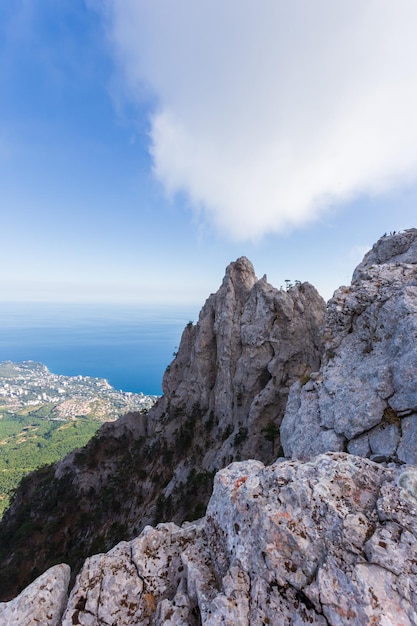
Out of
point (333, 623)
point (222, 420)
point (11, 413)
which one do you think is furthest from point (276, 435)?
point (11, 413)

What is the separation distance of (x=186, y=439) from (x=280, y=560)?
106ft

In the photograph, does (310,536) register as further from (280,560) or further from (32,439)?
(32,439)

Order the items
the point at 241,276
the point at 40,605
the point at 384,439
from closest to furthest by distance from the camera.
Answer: the point at 40,605 → the point at 384,439 → the point at 241,276

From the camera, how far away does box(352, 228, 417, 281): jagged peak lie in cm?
1673

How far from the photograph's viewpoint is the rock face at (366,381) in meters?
9.16

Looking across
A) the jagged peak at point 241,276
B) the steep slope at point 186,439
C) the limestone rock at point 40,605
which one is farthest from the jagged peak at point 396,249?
the limestone rock at point 40,605

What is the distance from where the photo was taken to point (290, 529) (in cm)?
541

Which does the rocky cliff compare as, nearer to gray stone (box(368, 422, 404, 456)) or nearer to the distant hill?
gray stone (box(368, 422, 404, 456))

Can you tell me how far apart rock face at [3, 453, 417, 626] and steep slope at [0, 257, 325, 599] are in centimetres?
1717

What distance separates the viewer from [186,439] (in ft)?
115

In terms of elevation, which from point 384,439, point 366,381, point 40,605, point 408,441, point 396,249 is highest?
point 396,249

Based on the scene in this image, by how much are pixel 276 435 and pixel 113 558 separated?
60.0 feet

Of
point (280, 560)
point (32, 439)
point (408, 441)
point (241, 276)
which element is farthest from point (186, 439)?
point (32, 439)

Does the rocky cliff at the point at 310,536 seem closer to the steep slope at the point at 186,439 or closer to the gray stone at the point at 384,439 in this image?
the gray stone at the point at 384,439
